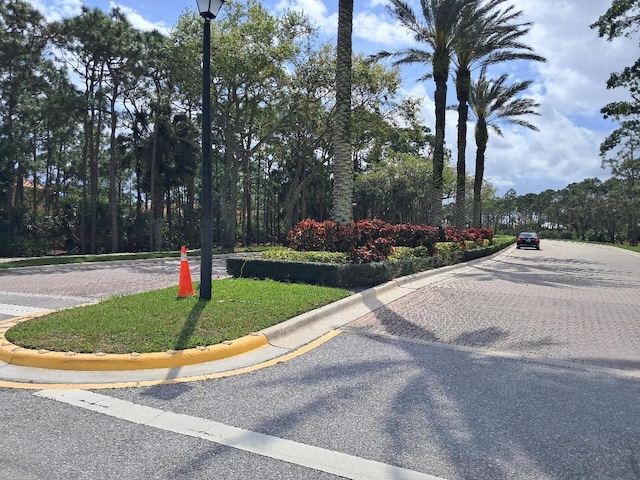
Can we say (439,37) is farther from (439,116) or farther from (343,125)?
(343,125)

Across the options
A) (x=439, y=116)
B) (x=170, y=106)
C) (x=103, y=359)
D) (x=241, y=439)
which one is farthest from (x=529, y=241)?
(x=241, y=439)

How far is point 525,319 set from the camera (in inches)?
312

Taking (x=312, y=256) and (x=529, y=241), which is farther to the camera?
(x=529, y=241)

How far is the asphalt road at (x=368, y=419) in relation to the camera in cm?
315

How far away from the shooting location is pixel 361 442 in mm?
3475

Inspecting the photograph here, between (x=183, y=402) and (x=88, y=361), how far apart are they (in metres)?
1.44

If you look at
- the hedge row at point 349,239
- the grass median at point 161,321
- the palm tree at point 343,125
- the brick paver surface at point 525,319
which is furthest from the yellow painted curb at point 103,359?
the palm tree at point 343,125

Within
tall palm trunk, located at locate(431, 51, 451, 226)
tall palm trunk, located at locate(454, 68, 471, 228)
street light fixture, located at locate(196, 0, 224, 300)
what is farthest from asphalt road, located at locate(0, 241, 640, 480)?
tall palm trunk, located at locate(454, 68, 471, 228)

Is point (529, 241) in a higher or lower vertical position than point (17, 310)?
higher

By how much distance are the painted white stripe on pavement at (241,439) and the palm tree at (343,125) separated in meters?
9.06

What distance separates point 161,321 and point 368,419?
3495 millimetres

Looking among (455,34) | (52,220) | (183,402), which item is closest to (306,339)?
(183,402)

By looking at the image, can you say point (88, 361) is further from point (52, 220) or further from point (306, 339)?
point (52, 220)

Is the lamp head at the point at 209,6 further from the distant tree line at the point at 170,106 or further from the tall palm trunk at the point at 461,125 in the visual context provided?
the tall palm trunk at the point at 461,125
